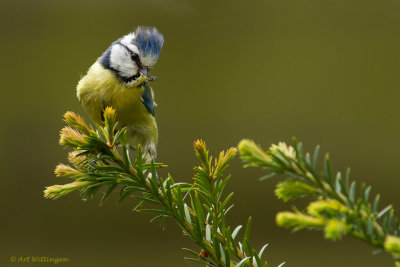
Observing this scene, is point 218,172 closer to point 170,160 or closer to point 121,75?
point 121,75

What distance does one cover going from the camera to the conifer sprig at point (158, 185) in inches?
16.5

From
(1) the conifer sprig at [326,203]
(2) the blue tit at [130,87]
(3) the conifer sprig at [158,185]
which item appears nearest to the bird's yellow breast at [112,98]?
(2) the blue tit at [130,87]

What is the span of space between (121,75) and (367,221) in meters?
0.87

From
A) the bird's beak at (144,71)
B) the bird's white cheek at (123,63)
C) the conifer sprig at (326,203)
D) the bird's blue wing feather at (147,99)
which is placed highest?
the bird's white cheek at (123,63)

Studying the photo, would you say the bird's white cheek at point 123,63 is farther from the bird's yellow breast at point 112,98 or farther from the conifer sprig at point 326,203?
the conifer sprig at point 326,203

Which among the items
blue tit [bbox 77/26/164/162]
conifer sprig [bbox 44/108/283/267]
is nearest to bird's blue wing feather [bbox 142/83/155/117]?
blue tit [bbox 77/26/164/162]

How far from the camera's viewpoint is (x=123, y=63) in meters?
1.09

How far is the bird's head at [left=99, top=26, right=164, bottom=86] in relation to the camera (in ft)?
3.46

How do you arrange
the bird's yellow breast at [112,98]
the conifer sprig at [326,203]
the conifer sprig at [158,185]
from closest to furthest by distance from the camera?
1. the conifer sprig at [326,203]
2. the conifer sprig at [158,185]
3. the bird's yellow breast at [112,98]

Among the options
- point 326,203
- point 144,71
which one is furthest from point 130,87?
point 326,203

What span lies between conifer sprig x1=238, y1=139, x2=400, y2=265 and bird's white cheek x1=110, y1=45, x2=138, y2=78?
0.80m

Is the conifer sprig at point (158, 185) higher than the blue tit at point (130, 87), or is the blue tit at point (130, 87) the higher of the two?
the blue tit at point (130, 87)

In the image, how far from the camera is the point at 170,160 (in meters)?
1.53

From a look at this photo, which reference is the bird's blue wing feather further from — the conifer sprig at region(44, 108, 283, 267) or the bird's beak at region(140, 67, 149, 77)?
the conifer sprig at region(44, 108, 283, 267)
